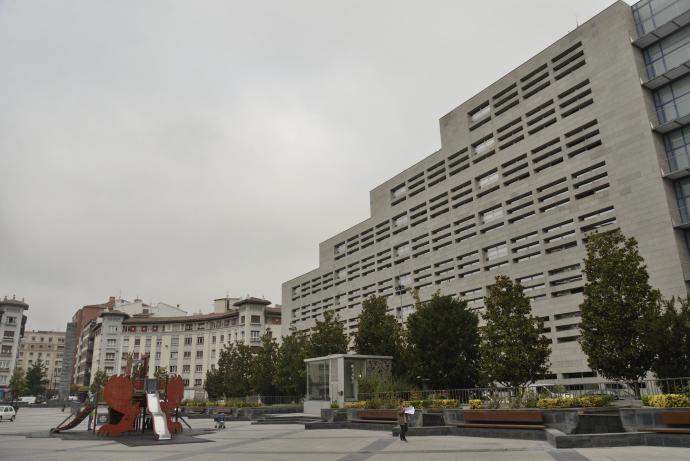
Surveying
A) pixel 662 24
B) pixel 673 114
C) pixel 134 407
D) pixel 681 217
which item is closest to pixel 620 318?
pixel 681 217

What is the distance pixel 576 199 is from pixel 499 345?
2197cm

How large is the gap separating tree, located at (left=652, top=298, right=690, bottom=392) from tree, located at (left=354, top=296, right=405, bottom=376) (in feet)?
57.2

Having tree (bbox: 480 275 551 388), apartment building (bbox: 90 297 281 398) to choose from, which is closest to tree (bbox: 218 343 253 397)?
apartment building (bbox: 90 297 281 398)

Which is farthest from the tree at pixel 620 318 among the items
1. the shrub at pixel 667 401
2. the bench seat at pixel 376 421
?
the bench seat at pixel 376 421

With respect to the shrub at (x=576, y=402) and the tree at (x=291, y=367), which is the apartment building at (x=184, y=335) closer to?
the tree at (x=291, y=367)

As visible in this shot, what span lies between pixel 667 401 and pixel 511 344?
32.2ft

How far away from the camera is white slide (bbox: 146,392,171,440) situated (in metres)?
22.0

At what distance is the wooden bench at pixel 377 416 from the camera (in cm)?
2441

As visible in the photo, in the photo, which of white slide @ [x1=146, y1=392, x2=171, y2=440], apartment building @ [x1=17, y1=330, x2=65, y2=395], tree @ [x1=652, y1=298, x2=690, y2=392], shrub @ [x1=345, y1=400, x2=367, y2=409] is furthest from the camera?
apartment building @ [x1=17, y1=330, x2=65, y2=395]

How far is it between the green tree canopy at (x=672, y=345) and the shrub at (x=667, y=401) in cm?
605

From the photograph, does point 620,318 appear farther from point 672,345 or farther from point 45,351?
point 45,351

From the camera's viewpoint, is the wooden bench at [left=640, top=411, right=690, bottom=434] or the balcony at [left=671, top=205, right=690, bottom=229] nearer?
the wooden bench at [left=640, top=411, right=690, bottom=434]

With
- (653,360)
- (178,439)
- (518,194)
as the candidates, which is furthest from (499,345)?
(518,194)

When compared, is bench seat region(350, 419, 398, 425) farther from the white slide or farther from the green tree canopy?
the green tree canopy
